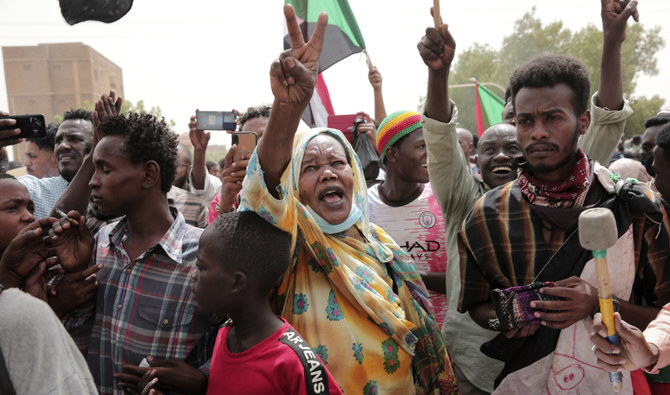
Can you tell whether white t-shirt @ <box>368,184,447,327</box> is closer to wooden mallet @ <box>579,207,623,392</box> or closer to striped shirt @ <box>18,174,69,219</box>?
wooden mallet @ <box>579,207,623,392</box>

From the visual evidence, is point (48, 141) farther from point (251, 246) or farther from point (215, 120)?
point (251, 246)

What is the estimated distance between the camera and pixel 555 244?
79.0 inches

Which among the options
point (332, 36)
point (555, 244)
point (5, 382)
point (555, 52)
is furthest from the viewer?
point (555, 52)

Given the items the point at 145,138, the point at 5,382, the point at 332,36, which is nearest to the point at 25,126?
the point at 145,138

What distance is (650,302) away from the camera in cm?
200

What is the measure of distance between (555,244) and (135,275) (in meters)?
1.72

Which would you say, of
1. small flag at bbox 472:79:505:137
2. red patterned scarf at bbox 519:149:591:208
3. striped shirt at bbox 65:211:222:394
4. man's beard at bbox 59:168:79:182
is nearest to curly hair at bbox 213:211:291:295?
striped shirt at bbox 65:211:222:394

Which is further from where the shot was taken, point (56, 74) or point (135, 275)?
point (56, 74)

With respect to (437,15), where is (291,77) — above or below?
below

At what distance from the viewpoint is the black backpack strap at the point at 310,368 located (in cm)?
172

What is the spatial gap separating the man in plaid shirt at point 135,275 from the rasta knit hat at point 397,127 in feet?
5.55

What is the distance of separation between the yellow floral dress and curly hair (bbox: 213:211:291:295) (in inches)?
2.5

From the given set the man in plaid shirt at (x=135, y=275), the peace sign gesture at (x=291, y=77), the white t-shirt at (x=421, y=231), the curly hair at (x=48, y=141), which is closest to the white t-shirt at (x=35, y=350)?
the man in plaid shirt at (x=135, y=275)

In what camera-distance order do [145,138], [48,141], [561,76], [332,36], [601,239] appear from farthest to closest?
[48,141] → [332,36] → [145,138] → [561,76] → [601,239]
